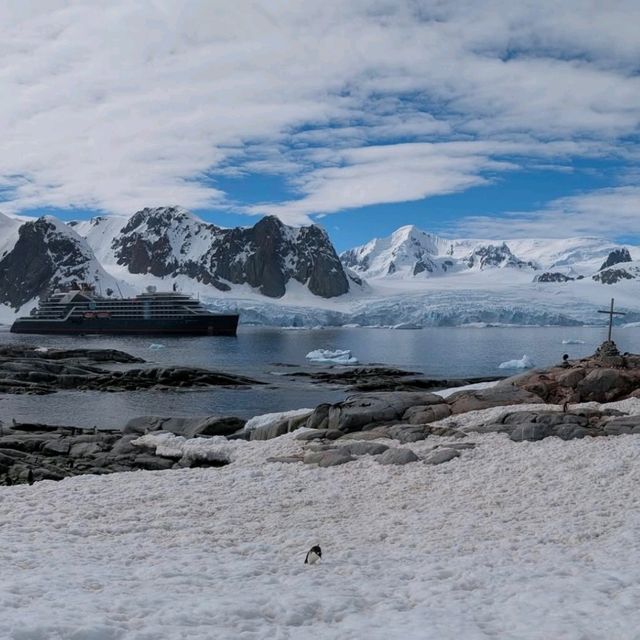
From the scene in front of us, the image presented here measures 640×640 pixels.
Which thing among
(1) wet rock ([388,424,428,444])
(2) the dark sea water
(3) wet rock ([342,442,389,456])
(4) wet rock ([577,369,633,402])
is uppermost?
(4) wet rock ([577,369,633,402])

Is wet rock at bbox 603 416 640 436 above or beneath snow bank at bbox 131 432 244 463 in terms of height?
above

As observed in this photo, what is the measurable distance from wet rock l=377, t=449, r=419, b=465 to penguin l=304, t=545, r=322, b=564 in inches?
235

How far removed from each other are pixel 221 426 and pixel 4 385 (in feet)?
88.8

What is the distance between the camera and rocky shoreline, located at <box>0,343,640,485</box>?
55.0 ft

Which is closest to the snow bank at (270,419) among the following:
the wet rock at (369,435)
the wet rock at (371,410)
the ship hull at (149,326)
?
the wet rock at (371,410)

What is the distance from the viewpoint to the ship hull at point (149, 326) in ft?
412

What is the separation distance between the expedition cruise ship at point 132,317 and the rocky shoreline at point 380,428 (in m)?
100

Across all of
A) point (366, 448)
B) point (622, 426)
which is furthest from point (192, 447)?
point (622, 426)

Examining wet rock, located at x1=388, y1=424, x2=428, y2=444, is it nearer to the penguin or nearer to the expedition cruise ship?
the penguin

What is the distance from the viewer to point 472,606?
26.1 ft

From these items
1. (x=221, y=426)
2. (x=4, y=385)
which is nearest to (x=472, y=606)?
(x=221, y=426)

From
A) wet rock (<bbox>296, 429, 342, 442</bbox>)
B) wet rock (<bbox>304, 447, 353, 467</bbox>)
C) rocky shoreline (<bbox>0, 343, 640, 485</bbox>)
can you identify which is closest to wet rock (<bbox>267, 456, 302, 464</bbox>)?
rocky shoreline (<bbox>0, 343, 640, 485</bbox>)

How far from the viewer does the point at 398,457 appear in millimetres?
15820

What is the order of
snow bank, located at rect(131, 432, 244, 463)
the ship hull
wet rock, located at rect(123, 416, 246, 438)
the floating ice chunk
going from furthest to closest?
the floating ice chunk, the ship hull, wet rock, located at rect(123, 416, 246, 438), snow bank, located at rect(131, 432, 244, 463)
